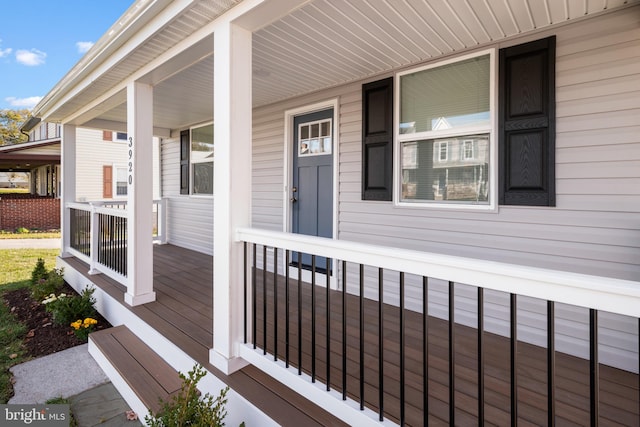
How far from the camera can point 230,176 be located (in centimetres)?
212

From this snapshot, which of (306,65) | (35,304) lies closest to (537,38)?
(306,65)

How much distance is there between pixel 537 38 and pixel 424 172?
4.14 ft

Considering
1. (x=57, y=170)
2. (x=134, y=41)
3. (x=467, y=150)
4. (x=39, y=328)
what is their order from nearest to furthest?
(x=134, y=41) < (x=467, y=150) < (x=39, y=328) < (x=57, y=170)

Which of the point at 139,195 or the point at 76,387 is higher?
the point at 139,195

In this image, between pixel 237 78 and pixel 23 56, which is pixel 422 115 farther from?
pixel 23 56

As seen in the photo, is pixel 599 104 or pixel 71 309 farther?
pixel 71 309

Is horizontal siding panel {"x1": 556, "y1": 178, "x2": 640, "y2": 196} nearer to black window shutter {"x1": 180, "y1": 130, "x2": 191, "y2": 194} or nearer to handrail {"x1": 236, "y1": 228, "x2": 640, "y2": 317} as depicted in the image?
handrail {"x1": 236, "y1": 228, "x2": 640, "y2": 317}

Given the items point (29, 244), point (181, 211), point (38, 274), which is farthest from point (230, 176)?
point (29, 244)

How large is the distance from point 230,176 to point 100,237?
9.81ft

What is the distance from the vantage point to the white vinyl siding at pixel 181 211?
19.1 ft

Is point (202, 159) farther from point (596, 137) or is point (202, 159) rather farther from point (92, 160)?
point (92, 160)

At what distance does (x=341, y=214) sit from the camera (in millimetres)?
3748

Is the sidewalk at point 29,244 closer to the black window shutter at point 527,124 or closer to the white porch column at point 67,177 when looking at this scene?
the white porch column at point 67,177

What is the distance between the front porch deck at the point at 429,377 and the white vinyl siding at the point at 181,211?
274 centimetres
